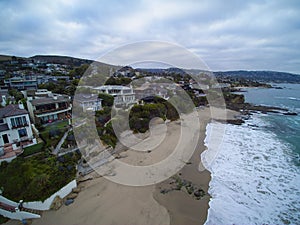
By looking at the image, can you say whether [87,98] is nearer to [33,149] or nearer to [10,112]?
[10,112]

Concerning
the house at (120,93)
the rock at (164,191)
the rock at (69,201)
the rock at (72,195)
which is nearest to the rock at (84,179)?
the rock at (72,195)

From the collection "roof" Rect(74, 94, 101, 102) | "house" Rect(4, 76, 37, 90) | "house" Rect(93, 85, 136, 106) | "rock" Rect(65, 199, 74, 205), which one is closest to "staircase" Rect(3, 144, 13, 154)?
"rock" Rect(65, 199, 74, 205)

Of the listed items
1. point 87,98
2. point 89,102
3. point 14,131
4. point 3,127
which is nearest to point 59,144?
point 14,131

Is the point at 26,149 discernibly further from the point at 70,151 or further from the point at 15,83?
the point at 15,83

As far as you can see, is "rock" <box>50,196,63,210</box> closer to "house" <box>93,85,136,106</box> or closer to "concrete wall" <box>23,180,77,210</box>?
"concrete wall" <box>23,180,77,210</box>

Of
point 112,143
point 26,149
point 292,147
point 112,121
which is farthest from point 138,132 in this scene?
point 292,147

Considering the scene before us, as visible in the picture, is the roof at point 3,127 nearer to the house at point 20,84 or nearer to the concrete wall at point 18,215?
the concrete wall at point 18,215
